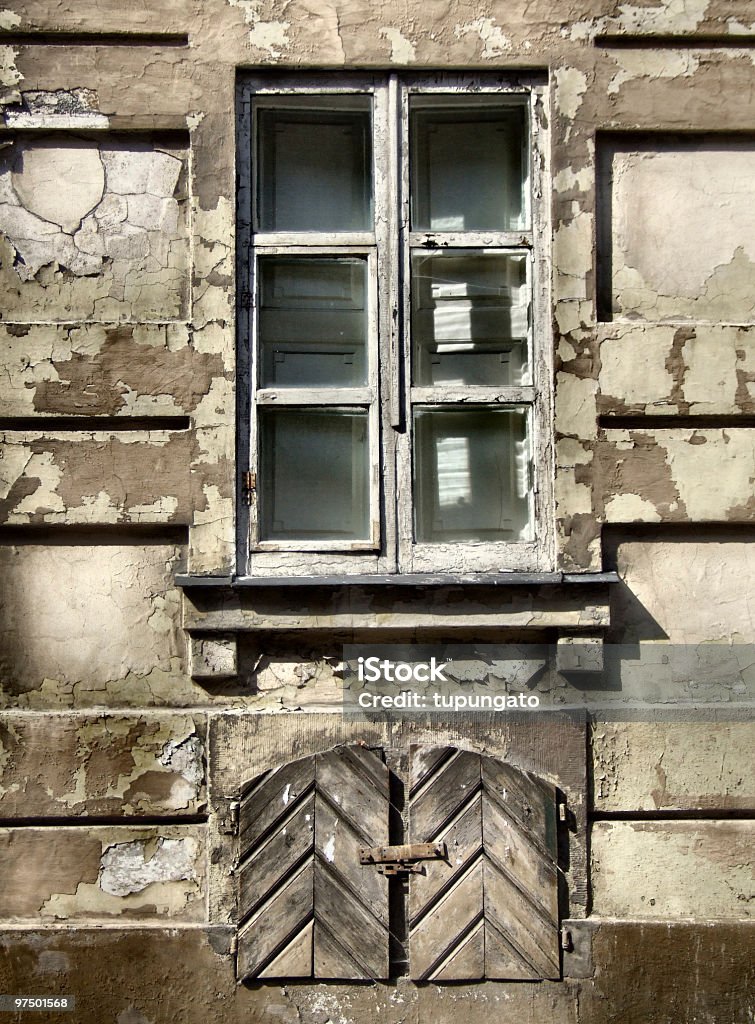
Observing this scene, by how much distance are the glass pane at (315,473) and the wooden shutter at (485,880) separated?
888 millimetres

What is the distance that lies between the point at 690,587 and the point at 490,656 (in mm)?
696

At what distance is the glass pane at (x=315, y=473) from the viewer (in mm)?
2705

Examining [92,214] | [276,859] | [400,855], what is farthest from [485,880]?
[92,214]

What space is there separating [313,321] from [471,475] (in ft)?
2.45

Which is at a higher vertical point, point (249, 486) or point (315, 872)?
point (249, 486)

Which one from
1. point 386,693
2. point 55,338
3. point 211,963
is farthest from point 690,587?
point 55,338

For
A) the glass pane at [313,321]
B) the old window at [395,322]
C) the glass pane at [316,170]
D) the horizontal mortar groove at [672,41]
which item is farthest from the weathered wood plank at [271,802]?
the horizontal mortar groove at [672,41]

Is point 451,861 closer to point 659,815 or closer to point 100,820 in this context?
point 659,815

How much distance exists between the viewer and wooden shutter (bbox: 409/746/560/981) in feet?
8.23

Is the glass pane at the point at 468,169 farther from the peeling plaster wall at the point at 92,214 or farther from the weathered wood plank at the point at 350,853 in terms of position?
the weathered wood plank at the point at 350,853

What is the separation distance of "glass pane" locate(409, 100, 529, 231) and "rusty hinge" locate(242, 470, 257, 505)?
1.03 metres

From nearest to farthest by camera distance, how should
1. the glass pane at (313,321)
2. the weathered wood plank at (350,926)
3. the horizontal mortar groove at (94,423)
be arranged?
the weathered wood plank at (350,926)
the horizontal mortar groove at (94,423)
the glass pane at (313,321)

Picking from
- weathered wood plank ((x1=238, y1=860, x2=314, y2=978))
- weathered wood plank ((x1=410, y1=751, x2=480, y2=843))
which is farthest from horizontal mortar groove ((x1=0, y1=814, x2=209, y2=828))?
weathered wood plank ((x1=410, y1=751, x2=480, y2=843))

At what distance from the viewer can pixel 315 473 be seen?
8.95 ft
